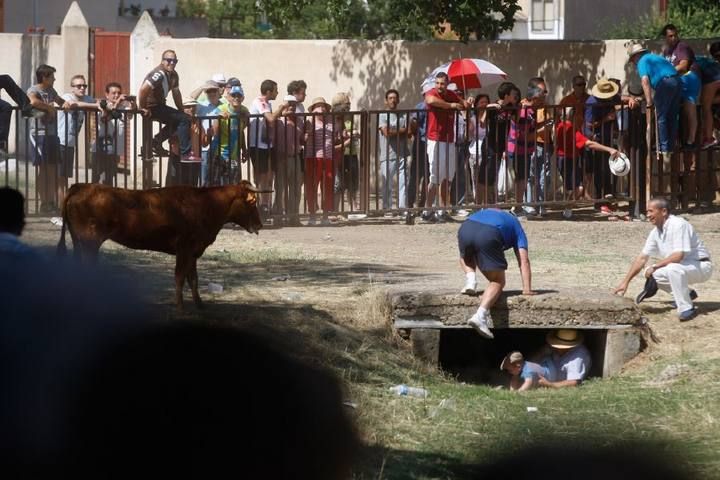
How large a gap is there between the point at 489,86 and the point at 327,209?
416 cm

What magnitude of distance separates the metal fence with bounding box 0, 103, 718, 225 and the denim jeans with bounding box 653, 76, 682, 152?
0.15m

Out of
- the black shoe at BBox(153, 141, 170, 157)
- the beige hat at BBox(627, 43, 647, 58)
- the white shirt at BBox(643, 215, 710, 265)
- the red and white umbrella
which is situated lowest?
the white shirt at BBox(643, 215, 710, 265)

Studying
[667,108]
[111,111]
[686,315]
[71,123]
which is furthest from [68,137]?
[686,315]

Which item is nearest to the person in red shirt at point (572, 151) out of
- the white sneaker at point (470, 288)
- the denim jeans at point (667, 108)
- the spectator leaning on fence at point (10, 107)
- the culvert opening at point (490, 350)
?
the denim jeans at point (667, 108)

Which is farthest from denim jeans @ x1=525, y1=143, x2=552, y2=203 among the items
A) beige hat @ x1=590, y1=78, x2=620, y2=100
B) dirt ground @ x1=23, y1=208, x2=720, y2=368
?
beige hat @ x1=590, y1=78, x2=620, y2=100

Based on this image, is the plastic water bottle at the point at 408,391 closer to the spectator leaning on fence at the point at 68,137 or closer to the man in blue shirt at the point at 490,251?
the man in blue shirt at the point at 490,251

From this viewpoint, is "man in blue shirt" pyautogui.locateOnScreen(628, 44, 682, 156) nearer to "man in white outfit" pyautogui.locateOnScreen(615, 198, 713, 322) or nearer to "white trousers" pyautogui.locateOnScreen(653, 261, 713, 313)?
"man in white outfit" pyautogui.locateOnScreen(615, 198, 713, 322)

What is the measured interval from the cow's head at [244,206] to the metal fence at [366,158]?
Answer: 473 cm

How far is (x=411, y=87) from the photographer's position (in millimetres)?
18891

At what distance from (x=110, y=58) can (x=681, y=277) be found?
44.8ft

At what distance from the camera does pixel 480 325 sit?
10.4m

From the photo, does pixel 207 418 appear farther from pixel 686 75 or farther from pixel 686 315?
pixel 686 75

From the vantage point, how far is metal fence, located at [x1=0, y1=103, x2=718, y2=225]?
48.1ft

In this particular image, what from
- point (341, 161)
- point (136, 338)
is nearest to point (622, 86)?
point (341, 161)
